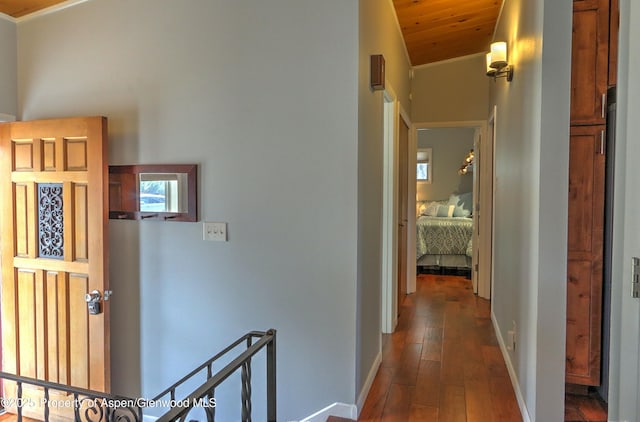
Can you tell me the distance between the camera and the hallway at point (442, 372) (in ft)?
7.98

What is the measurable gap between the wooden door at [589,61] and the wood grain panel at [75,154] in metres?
2.87

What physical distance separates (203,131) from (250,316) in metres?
1.13

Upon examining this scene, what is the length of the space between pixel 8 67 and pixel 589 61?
3.67m

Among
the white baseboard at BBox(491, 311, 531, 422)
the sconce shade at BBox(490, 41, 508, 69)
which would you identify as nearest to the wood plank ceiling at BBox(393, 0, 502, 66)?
the sconce shade at BBox(490, 41, 508, 69)

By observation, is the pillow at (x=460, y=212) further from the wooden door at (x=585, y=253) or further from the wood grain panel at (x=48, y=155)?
the wood grain panel at (x=48, y=155)

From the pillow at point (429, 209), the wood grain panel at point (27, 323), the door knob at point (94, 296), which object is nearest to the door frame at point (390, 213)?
the door knob at point (94, 296)

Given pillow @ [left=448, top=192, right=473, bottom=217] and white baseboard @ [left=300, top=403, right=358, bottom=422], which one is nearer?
white baseboard @ [left=300, top=403, right=358, bottom=422]

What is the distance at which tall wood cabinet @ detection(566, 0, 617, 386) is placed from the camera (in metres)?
2.28

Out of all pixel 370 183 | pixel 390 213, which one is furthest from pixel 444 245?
pixel 370 183

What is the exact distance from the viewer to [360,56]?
7.50 ft

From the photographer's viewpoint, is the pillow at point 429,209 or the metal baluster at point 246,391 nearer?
the metal baluster at point 246,391

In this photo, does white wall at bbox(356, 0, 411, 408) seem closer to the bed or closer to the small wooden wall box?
the small wooden wall box

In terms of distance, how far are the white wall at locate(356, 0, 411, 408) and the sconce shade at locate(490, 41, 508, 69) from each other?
29.9 inches

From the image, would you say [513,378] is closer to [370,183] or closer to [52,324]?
[370,183]
